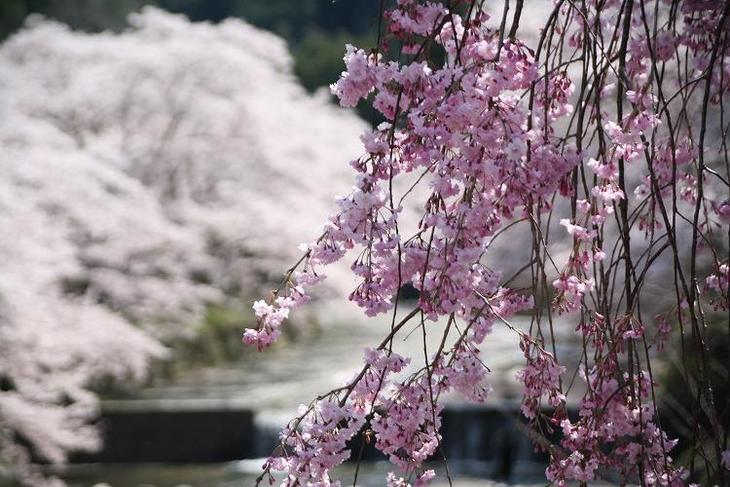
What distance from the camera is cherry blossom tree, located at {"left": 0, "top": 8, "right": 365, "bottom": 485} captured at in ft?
15.1

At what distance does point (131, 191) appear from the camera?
6.28m

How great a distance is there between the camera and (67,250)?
5.01 m

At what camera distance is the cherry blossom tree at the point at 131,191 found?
462 cm

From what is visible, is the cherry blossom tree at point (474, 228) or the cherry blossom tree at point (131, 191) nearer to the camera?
the cherry blossom tree at point (474, 228)

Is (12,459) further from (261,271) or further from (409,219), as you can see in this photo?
(409,219)

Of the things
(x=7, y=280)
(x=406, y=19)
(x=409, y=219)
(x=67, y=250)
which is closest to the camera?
(x=406, y=19)

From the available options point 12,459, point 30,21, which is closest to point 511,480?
point 12,459

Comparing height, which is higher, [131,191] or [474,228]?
[131,191]

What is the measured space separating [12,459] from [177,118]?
383 centimetres

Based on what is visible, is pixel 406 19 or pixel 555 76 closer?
pixel 406 19

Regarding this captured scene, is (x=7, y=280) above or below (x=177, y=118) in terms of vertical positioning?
below

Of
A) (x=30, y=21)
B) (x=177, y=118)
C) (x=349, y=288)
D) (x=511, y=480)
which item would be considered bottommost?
(x=511, y=480)

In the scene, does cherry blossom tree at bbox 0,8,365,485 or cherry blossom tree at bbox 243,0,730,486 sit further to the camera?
cherry blossom tree at bbox 0,8,365,485

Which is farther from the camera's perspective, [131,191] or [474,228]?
[131,191]
